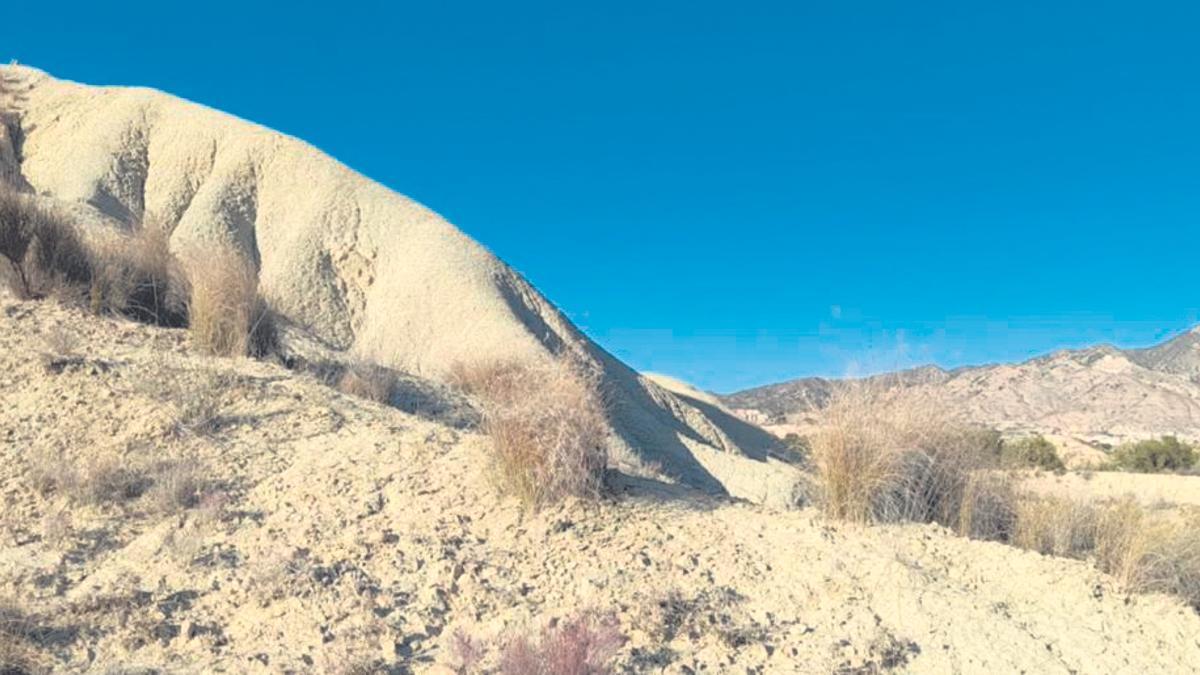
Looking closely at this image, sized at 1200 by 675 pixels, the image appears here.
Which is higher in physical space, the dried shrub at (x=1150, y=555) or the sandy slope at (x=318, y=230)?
the sandy slope at (x=318, y=230)

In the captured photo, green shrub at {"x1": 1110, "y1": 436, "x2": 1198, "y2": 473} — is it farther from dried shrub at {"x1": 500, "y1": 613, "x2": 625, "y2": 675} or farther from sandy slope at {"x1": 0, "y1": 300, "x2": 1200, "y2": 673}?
dried shrub at {"x1": 500, "y1": 613, "x2": 625, "y2": 675}

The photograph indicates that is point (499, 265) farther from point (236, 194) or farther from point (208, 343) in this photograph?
point (208, 343)

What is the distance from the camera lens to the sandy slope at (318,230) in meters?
25.2

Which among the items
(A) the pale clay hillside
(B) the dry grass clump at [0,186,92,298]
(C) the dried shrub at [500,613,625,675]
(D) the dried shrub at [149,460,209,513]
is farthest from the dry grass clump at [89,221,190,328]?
(C) the dried shrub at [500,613,625,675]

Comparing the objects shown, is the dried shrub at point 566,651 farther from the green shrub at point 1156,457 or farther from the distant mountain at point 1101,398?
the green shrub at point 1156,457

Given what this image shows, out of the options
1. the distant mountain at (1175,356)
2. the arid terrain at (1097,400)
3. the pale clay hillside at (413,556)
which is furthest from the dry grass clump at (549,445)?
the distant mountain at (1175,356)

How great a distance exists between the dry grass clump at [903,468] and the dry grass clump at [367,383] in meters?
5.27

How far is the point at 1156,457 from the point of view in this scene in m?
35.8

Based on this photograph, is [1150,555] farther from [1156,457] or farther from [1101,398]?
[1101,398]

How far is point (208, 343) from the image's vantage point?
11172 millimetres

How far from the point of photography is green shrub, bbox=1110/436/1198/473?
35.1 metres

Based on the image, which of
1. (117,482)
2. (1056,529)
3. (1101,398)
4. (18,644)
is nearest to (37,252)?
(117,482)

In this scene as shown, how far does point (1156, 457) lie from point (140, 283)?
35.3 m

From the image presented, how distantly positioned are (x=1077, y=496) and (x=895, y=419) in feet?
10.3
